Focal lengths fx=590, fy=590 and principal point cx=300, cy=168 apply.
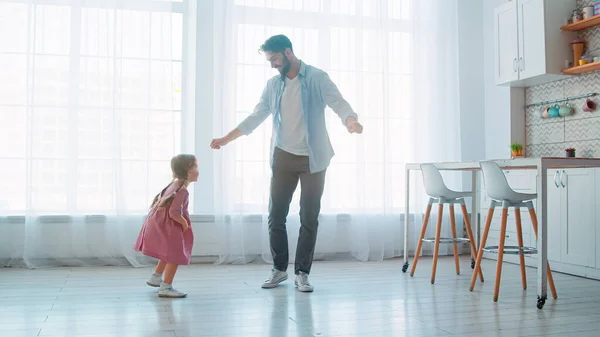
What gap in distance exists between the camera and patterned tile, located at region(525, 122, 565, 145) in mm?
4561

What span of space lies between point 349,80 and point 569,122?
1712 millimetres

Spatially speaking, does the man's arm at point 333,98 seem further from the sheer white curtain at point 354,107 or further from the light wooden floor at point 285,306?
the sheer white curtain at point 354,107

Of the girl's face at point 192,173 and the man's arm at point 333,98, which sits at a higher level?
the man's arm at point 333,98

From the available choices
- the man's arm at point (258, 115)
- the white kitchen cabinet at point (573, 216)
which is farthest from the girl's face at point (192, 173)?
the white kitchen cabinet at point (573, 216)

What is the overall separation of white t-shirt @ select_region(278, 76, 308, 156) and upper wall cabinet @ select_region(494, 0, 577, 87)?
6.89ft

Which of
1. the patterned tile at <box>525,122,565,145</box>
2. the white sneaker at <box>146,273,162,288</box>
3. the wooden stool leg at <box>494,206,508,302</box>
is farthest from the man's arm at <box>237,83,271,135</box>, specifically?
the patterned tile at <box>525,122,565,145</box>

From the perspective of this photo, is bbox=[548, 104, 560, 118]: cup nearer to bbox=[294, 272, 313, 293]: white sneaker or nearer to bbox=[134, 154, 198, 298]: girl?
bbox=[294, 272, 313, 293]: white sneaker

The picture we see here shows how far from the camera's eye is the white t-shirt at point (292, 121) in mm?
3232

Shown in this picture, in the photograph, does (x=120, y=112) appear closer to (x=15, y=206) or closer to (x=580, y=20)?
(x=15, y=206)

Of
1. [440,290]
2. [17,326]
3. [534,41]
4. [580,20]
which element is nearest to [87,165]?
[17,326]

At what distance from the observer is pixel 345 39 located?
15.7ft

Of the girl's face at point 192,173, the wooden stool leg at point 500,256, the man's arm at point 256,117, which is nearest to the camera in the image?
the wooden stool leg at point 500,256

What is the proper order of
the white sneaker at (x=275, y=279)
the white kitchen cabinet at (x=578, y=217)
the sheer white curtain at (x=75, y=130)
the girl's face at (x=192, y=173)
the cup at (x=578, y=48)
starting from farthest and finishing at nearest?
the cup at (x=578, y=48) → the sheer white curtain at (x=75, y=130) → the white kitchen cabinet at (x=578, y=217) → the white sneaker at (x=275, y=279) → the girl's face at (x=192, y=173)

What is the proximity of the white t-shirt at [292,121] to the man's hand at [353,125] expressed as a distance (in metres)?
0.29
